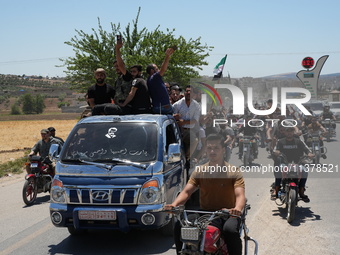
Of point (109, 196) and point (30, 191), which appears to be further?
point (30, 191)

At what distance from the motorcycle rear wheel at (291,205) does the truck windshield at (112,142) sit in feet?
8.67

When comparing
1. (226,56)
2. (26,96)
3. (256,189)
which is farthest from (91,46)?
(26,96)

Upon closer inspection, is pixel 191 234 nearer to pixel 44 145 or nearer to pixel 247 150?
pixel 44 145

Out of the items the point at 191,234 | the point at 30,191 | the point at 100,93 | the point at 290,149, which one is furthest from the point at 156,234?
the point at 30,191

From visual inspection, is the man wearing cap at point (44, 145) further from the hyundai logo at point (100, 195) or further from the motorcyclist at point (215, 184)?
the motorcyclist at point (215, 184)

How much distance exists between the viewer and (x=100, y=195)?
276 inches

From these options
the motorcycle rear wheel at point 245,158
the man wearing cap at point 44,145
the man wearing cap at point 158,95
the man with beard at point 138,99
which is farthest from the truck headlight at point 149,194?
the motorcycle rear wheel at point 245,158

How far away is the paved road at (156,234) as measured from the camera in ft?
23.4

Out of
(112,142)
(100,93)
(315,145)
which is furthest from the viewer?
(315,145)

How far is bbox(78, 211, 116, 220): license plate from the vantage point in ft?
22.7

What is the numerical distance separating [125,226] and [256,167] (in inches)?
395

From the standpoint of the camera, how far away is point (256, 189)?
39.6 feet

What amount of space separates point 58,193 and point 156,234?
5.70 ft

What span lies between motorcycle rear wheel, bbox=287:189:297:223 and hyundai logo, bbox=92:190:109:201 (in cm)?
330
